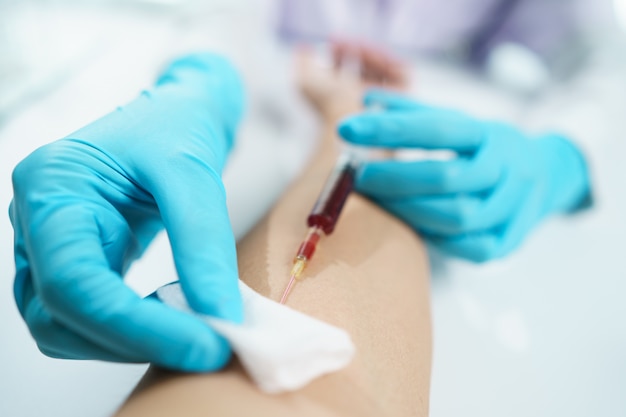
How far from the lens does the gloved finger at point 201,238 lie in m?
0.47

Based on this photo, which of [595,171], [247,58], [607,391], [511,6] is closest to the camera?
[607,391]

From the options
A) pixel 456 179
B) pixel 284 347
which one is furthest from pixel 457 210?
pixel 284 347

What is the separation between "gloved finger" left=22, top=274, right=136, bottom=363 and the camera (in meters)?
0.48

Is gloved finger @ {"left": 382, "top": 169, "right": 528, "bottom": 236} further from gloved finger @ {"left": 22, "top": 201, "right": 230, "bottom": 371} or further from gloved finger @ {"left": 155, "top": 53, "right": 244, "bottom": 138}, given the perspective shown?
gloved finger @ {"left": 22, "top": 201, "right": 230, "bottom": 371}

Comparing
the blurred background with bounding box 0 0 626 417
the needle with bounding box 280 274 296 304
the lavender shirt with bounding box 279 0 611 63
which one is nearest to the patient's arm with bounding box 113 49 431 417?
the needle with bounding box 280 274 296 304

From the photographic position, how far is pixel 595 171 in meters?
1.16

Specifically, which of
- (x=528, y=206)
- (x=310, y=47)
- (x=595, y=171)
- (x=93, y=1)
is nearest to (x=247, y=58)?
(x=310, y=47)

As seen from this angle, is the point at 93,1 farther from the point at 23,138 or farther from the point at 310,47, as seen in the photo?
the point at 23,138

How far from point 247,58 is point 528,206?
0.76 m

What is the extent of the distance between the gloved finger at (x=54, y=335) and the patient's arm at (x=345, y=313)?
0.05 metres

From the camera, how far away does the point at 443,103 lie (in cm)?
143

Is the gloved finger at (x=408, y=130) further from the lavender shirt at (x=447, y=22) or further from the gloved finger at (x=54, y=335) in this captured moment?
the lavender shirt at (x=447, y=22)

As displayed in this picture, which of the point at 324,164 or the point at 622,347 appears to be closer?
the point at 622,347

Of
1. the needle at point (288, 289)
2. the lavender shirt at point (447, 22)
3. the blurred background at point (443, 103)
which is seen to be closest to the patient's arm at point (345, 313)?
the needle at point (288, 289)
